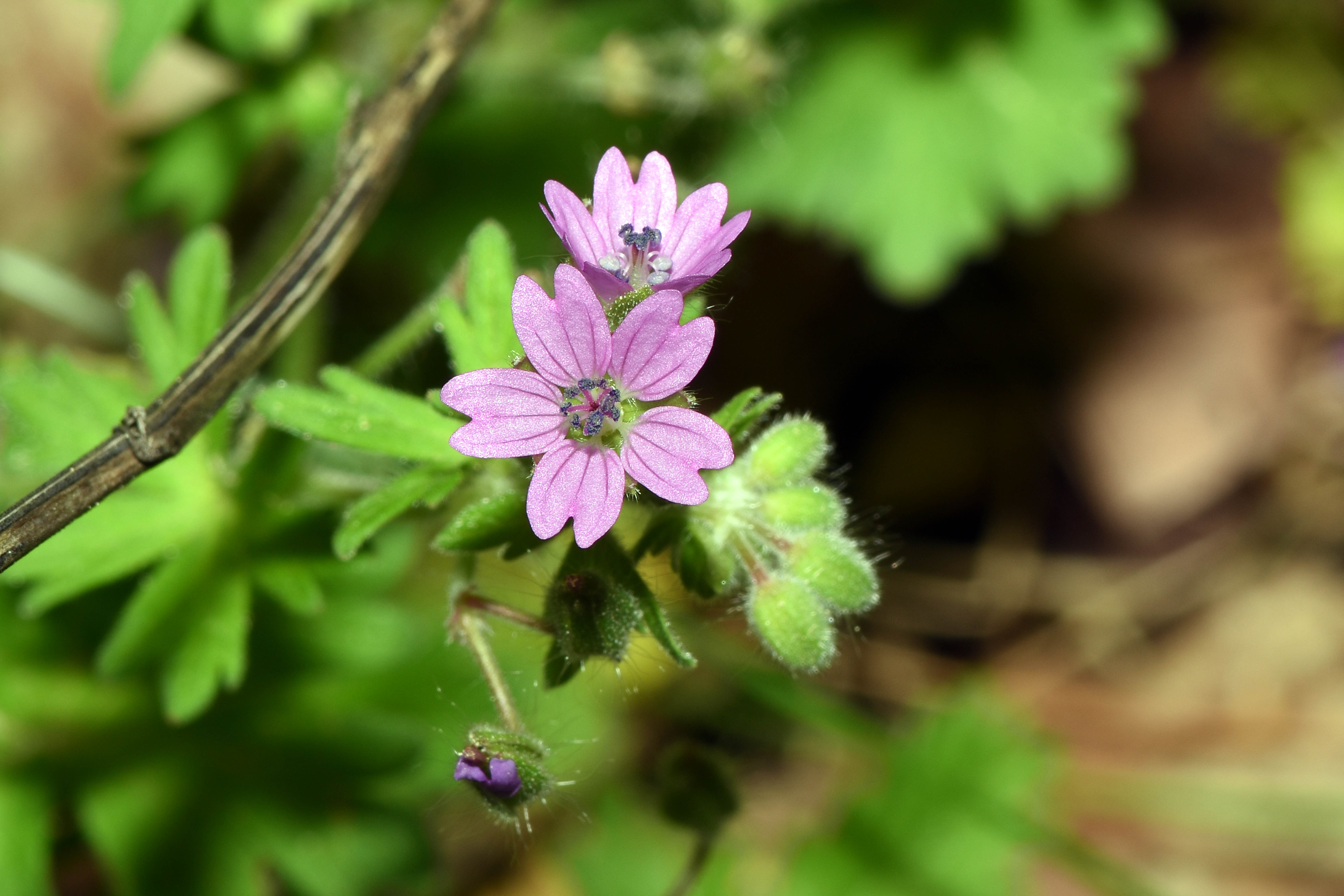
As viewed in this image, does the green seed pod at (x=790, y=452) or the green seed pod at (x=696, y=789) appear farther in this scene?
the green seed pod at (x=696, y=789)

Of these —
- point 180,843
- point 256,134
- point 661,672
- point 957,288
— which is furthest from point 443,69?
point 957,288

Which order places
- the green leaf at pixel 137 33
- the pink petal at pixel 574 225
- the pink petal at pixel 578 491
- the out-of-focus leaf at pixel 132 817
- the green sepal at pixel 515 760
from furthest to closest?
1. the out-of-focus leaf at pixel 132 817
2. the green leaf at pixel 137 33
3. the green sepal at pixel 515 760
4. the pink petal at pixel 574 225
5. the pink petal at pixel 578 491

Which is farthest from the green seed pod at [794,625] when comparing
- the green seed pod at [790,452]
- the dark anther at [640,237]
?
the dark anther at [640,237]

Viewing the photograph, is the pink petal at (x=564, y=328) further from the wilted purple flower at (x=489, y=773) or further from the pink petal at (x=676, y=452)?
the wilted purple flower at (x=489, y=773)

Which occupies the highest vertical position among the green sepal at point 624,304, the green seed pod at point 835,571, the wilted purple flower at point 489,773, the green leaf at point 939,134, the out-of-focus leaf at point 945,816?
the green leaf at point 939,134

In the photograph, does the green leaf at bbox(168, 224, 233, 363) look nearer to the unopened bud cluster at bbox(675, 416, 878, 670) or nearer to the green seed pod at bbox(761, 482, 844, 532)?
the unopened bud cluster at bbox(675, 416, 878, 670)

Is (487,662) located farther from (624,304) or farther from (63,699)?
(63,699)
